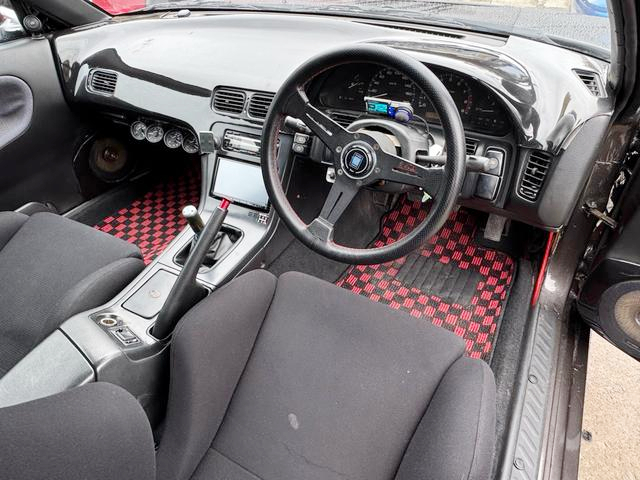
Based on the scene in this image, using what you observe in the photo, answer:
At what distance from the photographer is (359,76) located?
1.51m

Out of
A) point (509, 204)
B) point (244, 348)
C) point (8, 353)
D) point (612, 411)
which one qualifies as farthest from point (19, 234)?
point (612, 411)

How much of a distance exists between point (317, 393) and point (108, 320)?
20.7 inches

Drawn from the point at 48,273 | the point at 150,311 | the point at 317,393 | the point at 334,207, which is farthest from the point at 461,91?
the point at 48,273

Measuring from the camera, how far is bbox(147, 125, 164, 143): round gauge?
204 centimetres

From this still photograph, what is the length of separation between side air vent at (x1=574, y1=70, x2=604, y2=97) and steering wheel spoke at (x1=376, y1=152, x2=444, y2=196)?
53cm

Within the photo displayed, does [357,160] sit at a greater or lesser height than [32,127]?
greater

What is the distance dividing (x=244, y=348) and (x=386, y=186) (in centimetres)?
54

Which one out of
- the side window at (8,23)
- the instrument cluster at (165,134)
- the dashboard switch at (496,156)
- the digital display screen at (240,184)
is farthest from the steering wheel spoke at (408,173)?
the side window at (8,23)

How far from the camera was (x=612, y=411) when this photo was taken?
164 cm

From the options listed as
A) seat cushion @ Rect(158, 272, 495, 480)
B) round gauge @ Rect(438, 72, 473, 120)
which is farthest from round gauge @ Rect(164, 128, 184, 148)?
round gauge @ Rect(438, 72, 473, 120)

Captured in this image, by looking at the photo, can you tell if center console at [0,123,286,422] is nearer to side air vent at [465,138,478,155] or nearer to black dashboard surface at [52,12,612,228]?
black dashboard surface at [52,12,612,228]

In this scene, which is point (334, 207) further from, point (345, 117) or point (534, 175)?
point (534, 175)

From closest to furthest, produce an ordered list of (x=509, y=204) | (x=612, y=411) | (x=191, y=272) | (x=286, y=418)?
(x=286, y=418) → (x=191, y=272) → (x=509, y=204) → (x=612, y=411)

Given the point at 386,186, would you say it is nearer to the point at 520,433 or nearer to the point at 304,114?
the point at 304,114
